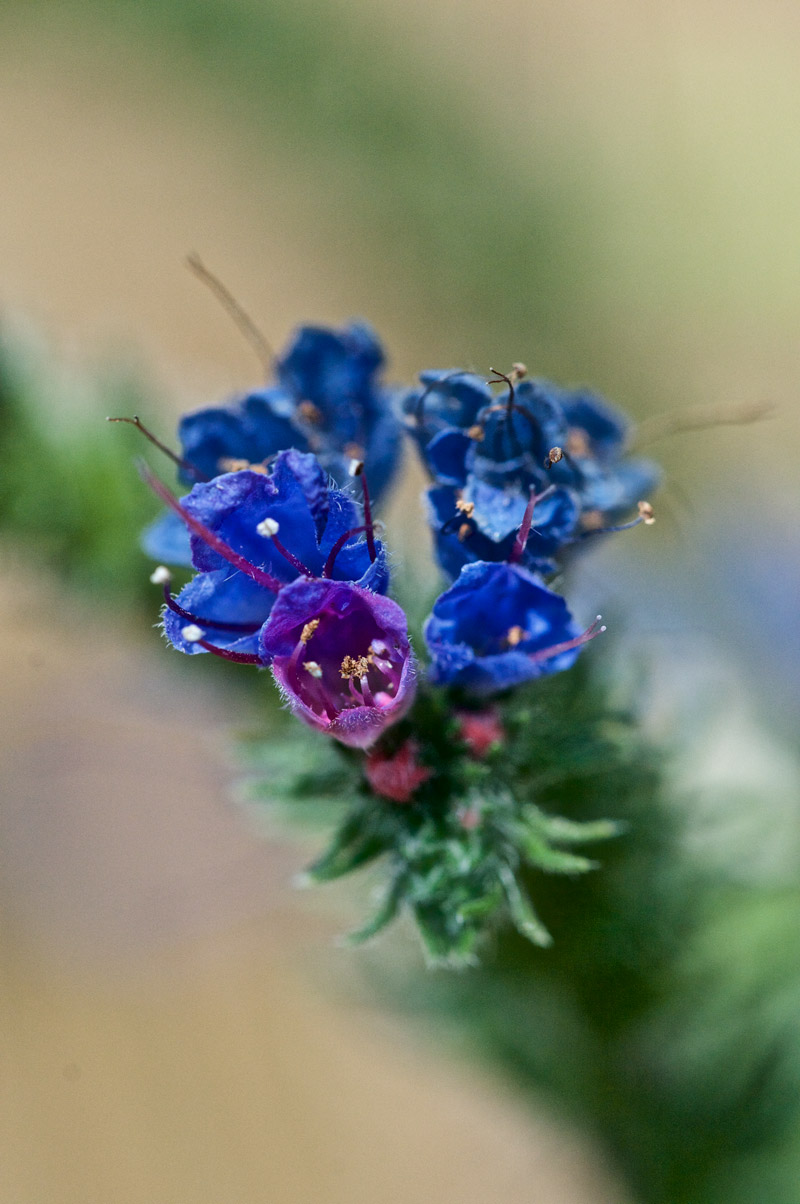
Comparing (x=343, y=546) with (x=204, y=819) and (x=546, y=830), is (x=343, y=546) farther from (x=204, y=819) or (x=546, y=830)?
(x=204, y=819)

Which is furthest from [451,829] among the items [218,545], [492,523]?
[218,545]

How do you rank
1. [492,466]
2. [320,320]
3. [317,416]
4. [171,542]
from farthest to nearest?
1. [320,320]
2. [317,416]
3. [171,542]
4. [492,466]

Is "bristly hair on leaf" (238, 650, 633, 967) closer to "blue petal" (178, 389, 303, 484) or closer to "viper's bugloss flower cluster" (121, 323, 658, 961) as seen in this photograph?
"viper's bugloss flower cluster" (121, 323, 658, 961)

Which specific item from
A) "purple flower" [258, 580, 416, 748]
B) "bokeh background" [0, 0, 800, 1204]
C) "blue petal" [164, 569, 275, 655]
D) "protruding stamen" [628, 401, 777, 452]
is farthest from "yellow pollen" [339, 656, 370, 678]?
"bokeh background" [0, 0, 800, 1204]

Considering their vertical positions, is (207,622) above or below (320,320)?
below

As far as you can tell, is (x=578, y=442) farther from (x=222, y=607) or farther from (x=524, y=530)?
(x=222, y=607)

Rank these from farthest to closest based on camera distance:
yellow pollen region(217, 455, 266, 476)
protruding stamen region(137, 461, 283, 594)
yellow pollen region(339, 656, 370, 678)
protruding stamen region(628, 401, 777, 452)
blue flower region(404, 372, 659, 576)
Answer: protruding stamen region(628, 401, 777, 452)
yellow pollen region(217, 455, 266, 476)
blue flower region(404, 372, 659, 576)
yellow pollen region(339, 656, 370, 678)
protruding stamen region(137, 461, 283, 594)

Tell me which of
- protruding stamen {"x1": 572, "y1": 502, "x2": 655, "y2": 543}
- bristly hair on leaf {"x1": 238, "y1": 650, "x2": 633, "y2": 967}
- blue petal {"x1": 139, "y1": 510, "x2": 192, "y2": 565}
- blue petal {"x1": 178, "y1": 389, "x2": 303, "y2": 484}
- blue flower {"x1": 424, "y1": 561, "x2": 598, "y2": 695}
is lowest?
bristly hair on leaf {"x1": 238, "y1": 650, "x2": 633, "y2": 967}

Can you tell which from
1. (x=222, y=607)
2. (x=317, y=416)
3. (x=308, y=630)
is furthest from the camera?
(x=317, y=416)
